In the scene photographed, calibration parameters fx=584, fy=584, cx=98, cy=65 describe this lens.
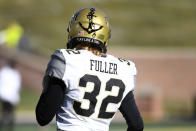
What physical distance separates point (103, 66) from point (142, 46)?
2427 centimetres

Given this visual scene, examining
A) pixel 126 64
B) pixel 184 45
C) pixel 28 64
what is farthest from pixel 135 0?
pixel 126 64

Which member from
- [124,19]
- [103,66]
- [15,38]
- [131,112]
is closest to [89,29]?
[103,66]

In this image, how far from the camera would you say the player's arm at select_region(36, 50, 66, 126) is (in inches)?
143

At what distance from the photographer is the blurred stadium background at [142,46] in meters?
20.2

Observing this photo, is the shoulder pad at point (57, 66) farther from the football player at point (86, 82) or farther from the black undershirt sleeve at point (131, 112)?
the black undershirt sleeve at point (131, 112)

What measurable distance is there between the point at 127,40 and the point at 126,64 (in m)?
24.8

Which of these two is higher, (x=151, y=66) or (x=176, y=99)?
(x=151, y=66)

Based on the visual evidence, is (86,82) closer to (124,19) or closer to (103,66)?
(103,66)

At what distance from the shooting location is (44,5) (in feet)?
99.5

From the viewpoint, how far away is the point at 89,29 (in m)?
3.85

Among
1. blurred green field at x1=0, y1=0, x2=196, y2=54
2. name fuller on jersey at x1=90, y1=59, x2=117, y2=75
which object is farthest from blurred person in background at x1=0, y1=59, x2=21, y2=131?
blurred green field at x1=0, y1=0, x2=196, y2=54

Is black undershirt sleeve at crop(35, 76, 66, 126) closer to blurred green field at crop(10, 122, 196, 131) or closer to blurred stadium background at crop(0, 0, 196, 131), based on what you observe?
blurred green field at crop(10, 122, 196, 131)

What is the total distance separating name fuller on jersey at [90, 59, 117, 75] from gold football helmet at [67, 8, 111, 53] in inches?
5.4

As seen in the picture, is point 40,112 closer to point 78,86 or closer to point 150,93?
point 78,86
